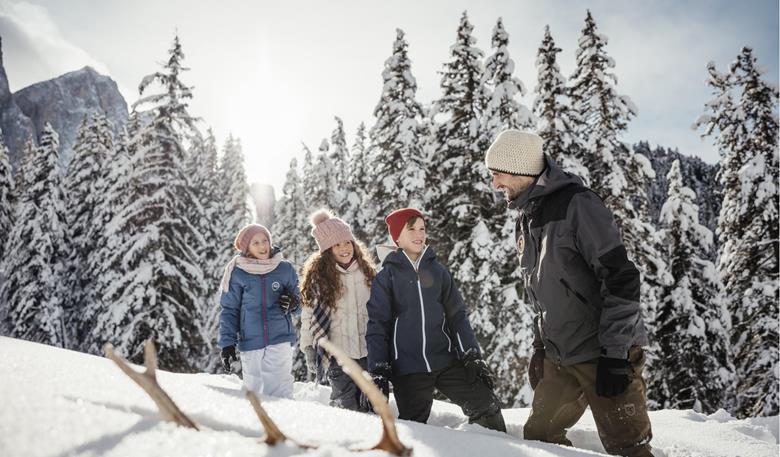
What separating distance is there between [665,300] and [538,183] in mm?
17693

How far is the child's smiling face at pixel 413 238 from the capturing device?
4.16m

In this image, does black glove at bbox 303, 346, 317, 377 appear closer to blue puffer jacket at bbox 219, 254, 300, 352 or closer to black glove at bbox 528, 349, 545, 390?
blue puffer jacket at bbox 219, 254, 300, 352

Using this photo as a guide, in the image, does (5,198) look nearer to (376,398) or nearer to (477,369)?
(477,369)

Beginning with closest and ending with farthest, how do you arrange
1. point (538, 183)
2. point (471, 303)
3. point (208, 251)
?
point (538, 183)
point (471, 303)
point (208, 251)

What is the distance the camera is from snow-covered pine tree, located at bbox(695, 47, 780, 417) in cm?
1307

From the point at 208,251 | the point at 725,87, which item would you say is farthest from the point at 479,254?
the point at 208,251

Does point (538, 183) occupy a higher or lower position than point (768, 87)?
lower

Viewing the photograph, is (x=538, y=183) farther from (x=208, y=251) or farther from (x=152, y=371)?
(x=208, y=251)

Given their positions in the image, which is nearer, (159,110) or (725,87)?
(725,87)

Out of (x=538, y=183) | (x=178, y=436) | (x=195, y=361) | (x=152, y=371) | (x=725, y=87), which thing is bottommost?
(x=195, y=361)

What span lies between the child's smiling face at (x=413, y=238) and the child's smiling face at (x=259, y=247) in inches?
75.7

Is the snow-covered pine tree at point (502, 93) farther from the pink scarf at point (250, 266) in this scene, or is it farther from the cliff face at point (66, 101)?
the cliff face at point (66, 101)

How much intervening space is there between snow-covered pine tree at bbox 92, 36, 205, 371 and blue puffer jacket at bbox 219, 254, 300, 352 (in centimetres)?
1185

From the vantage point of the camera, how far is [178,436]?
1235 millimetres
